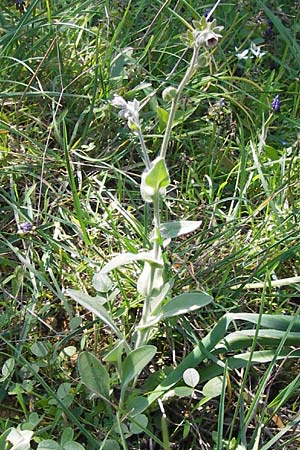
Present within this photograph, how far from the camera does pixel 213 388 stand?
125cm

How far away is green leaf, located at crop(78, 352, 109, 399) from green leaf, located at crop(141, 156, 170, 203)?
269 mm

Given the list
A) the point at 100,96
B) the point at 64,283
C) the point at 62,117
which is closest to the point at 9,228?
the point at 64,283

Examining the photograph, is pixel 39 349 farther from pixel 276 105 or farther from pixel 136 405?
pixel 276 105

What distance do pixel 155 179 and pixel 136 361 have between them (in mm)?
291

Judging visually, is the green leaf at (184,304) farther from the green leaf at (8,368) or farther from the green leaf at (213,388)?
the green leaf at (8,368)

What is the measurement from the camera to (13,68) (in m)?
1.81

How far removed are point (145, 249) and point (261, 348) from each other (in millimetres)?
292

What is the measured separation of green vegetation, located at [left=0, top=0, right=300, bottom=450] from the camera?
46.6 inches

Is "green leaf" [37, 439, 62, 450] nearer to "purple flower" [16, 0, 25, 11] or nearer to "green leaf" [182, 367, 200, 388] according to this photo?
"green leaf" [182, 367, 200, 388]

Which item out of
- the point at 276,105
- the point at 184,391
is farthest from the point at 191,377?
the point at 276,105

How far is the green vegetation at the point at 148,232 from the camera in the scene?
1.18 metres

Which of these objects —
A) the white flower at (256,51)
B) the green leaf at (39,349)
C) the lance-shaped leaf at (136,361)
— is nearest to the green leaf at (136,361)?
the lance-shaped leaf at (136,361)

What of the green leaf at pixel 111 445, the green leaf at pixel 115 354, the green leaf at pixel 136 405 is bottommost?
the green leaf at pixel 111 445

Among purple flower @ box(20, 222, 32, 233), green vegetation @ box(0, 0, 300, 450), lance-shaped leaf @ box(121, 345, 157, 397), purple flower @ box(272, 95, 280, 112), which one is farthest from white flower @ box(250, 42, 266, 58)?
lance-shaped leaf @ box(121, 345, 157, 397)
